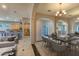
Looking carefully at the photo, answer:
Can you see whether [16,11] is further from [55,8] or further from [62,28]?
[62,28]

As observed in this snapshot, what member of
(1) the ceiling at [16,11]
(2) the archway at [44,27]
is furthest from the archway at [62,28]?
(1) the ceiling at [16,11]

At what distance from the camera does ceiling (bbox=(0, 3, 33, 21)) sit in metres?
2.39

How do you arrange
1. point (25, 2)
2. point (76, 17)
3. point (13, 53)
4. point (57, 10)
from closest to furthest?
1. point (25, 2)
2. point (13, 53)
3. point (76, 17)
4. point (57, 10)

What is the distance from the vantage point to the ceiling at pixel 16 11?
94.1 inches

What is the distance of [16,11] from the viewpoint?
2561 millimetres

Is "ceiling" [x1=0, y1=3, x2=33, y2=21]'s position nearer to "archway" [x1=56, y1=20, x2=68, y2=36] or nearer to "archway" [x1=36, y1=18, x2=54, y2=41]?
"archway" [x1=36, y1=18, x2=54, y2=41]

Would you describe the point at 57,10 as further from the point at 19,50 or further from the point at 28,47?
the point at 19,50

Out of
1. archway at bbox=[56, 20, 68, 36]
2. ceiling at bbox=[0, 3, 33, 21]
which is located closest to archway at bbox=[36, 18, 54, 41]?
archway at bbox=[56, 20, 68, 36]

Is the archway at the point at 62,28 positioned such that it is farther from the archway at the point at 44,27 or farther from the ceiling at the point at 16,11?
the ceiling at the point at 16,11

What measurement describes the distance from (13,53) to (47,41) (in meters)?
0.91

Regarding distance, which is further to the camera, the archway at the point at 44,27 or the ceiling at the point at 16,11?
the archway at the point at 44,27

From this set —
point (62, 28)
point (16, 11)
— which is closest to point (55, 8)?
point (62, 28)

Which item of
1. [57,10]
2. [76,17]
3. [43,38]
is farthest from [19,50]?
[76,17]

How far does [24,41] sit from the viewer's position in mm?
2721
